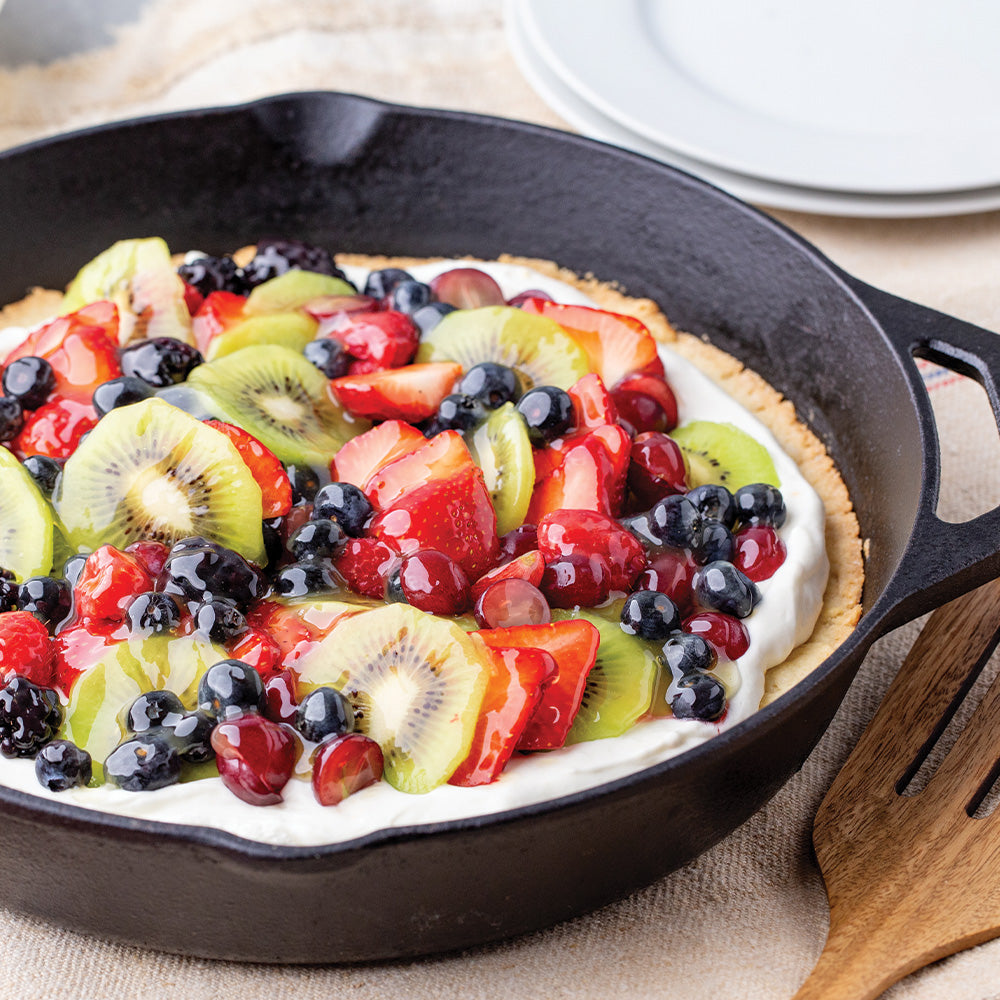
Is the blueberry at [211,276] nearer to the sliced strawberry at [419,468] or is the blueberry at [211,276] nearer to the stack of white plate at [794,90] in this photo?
the sliced strawberry at [419,468]

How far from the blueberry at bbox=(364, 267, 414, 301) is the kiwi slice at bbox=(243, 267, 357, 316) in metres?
0.05

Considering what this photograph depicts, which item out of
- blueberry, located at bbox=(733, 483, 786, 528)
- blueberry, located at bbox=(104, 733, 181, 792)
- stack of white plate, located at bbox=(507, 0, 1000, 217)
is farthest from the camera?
stack of white plate, located at bbox=(507, 0, 1000, 217)

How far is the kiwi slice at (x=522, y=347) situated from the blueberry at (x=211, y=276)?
0.59m

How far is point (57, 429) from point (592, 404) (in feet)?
3.62

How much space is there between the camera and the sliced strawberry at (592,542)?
82.8 inches

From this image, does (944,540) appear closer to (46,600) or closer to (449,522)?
(449,522)

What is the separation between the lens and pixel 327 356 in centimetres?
261

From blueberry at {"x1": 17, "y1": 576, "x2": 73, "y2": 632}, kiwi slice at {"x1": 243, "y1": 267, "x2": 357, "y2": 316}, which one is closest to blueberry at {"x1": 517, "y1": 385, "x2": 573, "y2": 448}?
kiwi slice at {"x1": 243, "y1": 267, "x2": 357, "y2": 316}

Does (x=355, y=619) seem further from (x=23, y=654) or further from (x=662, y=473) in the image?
(x=662, y=473)

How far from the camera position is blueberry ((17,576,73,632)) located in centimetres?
206

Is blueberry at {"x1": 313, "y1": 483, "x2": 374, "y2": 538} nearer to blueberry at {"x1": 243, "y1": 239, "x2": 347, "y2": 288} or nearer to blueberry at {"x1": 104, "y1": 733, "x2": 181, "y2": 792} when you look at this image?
blueberry at {"x1": 104, "y1": 733, "x2": 181, "y2": 792}

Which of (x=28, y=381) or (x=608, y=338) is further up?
(x=608, y=338)

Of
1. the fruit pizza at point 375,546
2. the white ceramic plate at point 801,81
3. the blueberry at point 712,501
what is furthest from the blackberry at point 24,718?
the white ceramic plate at point 801,81

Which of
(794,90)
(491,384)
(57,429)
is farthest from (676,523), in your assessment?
(794,90)
